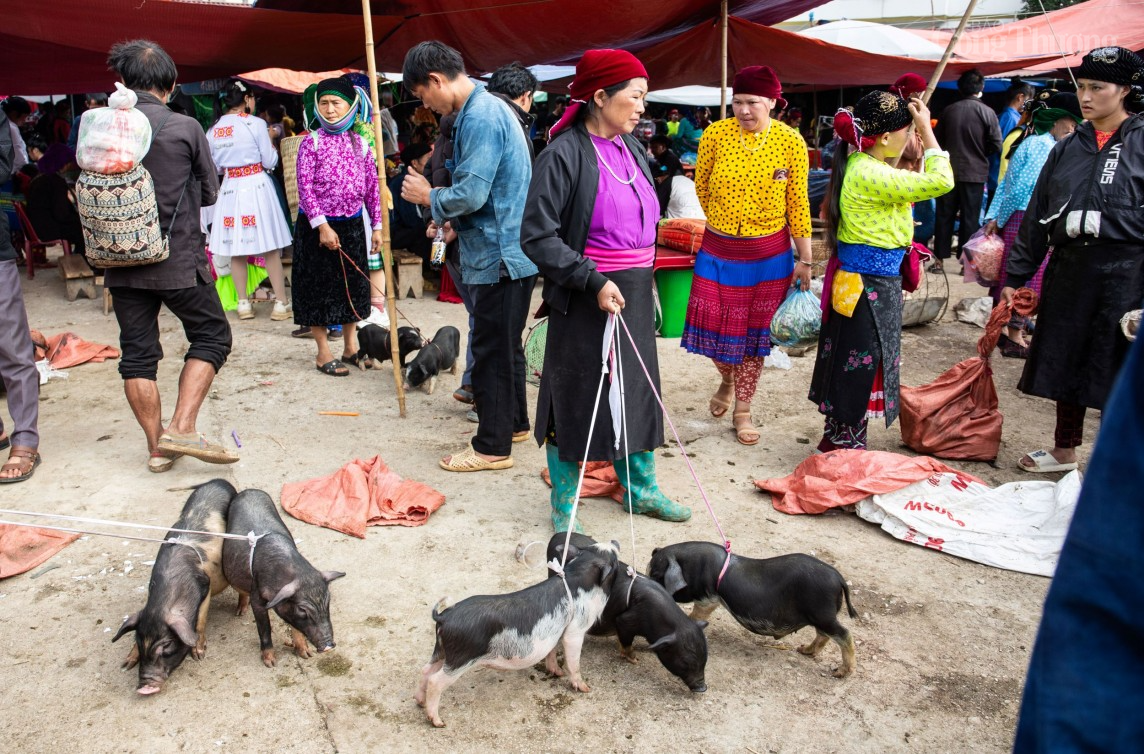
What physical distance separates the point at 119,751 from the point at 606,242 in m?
2.40

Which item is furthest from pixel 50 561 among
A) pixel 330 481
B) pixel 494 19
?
pixel 494 19

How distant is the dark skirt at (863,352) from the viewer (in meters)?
4.22

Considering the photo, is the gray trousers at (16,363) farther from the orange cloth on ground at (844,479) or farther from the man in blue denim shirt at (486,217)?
the orange cloth on ground at (844,479)

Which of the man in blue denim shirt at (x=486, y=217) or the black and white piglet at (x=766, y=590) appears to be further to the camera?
the man in blue denim shirt at (x=486, y=217)

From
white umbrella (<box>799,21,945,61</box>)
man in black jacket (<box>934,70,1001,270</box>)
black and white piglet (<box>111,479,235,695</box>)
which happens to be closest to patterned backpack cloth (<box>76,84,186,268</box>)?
black and white piglet (<box>111,479,235,695</box>)

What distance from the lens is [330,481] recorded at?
163 inches

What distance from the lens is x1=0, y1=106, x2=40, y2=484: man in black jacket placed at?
421cm

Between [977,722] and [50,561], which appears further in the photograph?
[50,561]

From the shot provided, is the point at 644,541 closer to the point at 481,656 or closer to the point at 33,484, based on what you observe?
the point at 481,656

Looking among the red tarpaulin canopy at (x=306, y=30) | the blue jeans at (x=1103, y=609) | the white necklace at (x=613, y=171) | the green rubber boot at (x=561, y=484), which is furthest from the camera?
the red tarpaulin canopy at (x=306, y=30)

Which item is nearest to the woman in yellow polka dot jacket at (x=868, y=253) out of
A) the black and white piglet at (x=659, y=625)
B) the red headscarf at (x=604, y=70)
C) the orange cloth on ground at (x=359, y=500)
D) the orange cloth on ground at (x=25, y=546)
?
the red headscarf at (x=604, y=70)

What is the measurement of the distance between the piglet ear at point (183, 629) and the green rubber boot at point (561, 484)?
1538 millimetres

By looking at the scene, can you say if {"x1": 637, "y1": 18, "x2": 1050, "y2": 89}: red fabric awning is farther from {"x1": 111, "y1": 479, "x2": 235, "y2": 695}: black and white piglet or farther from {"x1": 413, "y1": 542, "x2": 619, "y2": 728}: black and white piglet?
{"x1": 111, "y1": 479, "x2": 235, "y2": 695}: black and white piglet

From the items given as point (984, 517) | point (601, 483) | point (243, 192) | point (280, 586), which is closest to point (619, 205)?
point (601, 483)
